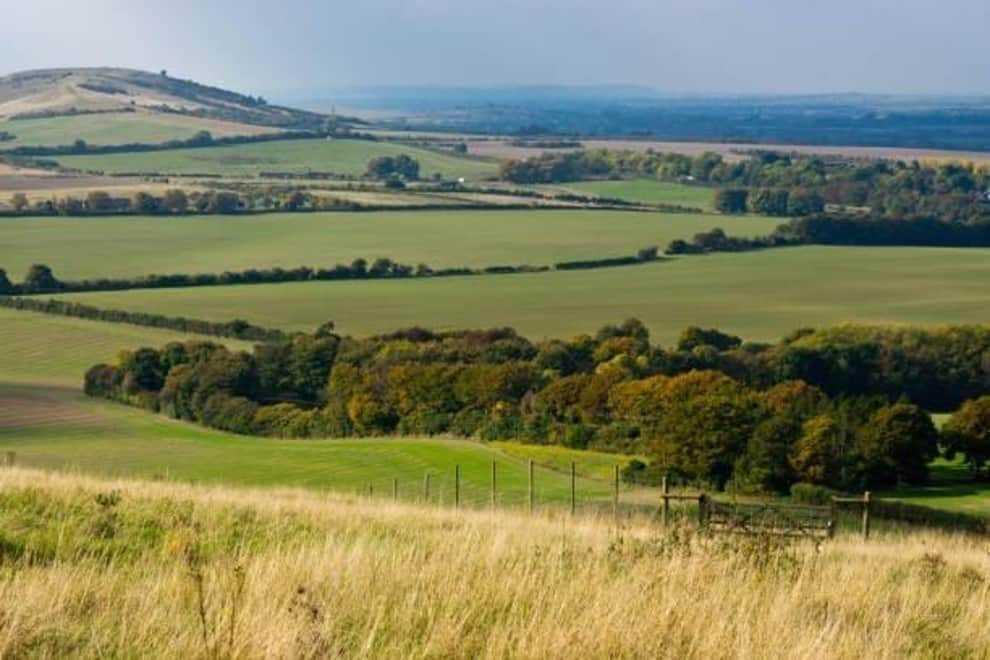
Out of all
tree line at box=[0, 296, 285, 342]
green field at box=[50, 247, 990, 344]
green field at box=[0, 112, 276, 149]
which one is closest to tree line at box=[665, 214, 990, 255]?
green field at box=[50, 247, 990, 344]

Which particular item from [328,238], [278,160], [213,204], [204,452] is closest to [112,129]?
[278,160]

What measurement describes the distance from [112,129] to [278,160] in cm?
3213

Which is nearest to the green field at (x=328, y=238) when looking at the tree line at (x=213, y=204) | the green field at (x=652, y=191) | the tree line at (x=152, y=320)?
the tree line at (x=213, y=204)

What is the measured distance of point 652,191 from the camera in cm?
14550

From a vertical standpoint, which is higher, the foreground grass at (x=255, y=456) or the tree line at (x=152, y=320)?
the foreground grass at (x=255, y=456)

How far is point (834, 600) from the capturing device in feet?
26.9

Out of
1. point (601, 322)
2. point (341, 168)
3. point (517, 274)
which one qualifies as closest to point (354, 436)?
point (601, 322)

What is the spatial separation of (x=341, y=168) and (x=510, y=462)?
400 feet

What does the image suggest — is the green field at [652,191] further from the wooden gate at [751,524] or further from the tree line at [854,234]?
→ the wooden gate at [751,524]

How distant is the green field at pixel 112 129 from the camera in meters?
176

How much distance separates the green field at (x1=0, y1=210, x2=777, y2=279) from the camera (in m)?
93.4

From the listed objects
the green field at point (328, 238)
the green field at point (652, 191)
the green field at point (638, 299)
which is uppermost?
the green field at point (652, 191)

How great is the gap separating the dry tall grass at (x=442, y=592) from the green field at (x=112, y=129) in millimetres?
165474

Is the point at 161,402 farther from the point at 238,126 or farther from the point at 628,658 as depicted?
the point at 238,126
